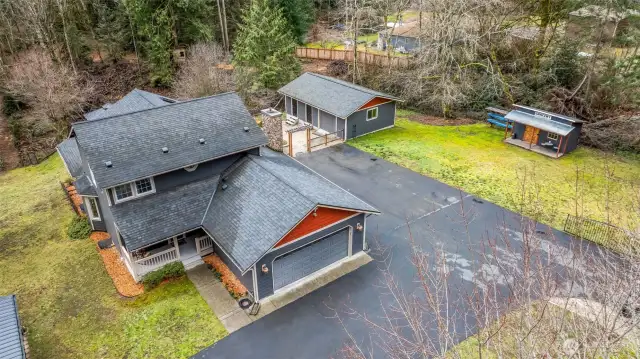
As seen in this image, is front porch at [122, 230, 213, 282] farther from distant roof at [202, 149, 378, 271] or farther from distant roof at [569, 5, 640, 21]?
distant roof at [569, 5, 640, 21]

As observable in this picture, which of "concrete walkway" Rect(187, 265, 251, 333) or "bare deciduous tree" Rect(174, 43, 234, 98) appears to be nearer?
"concrete walkway" Rect(187, 265, 251, 333)

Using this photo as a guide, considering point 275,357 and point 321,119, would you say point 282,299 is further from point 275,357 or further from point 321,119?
point 321,119

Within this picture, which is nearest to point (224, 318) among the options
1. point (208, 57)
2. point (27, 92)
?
point (208, 57)

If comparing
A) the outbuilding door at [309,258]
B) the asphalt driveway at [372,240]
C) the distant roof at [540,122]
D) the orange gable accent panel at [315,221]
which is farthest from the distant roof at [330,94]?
the orange gable accent panel at [315,221]

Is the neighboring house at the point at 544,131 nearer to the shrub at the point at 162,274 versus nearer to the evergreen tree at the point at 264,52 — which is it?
the evergreen tree at the point at 264,52

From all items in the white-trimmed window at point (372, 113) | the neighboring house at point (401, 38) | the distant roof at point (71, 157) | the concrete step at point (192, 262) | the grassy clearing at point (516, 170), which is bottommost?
the concrete step at point (192, 262)

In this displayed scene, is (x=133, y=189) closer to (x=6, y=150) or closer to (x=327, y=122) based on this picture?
(x=327, y=122)

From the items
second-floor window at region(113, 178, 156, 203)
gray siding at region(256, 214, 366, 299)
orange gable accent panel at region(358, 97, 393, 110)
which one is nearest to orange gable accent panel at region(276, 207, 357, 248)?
gray siding at region(256, 214, 366, 299)

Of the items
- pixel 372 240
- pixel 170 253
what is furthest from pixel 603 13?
pixel 170 253
